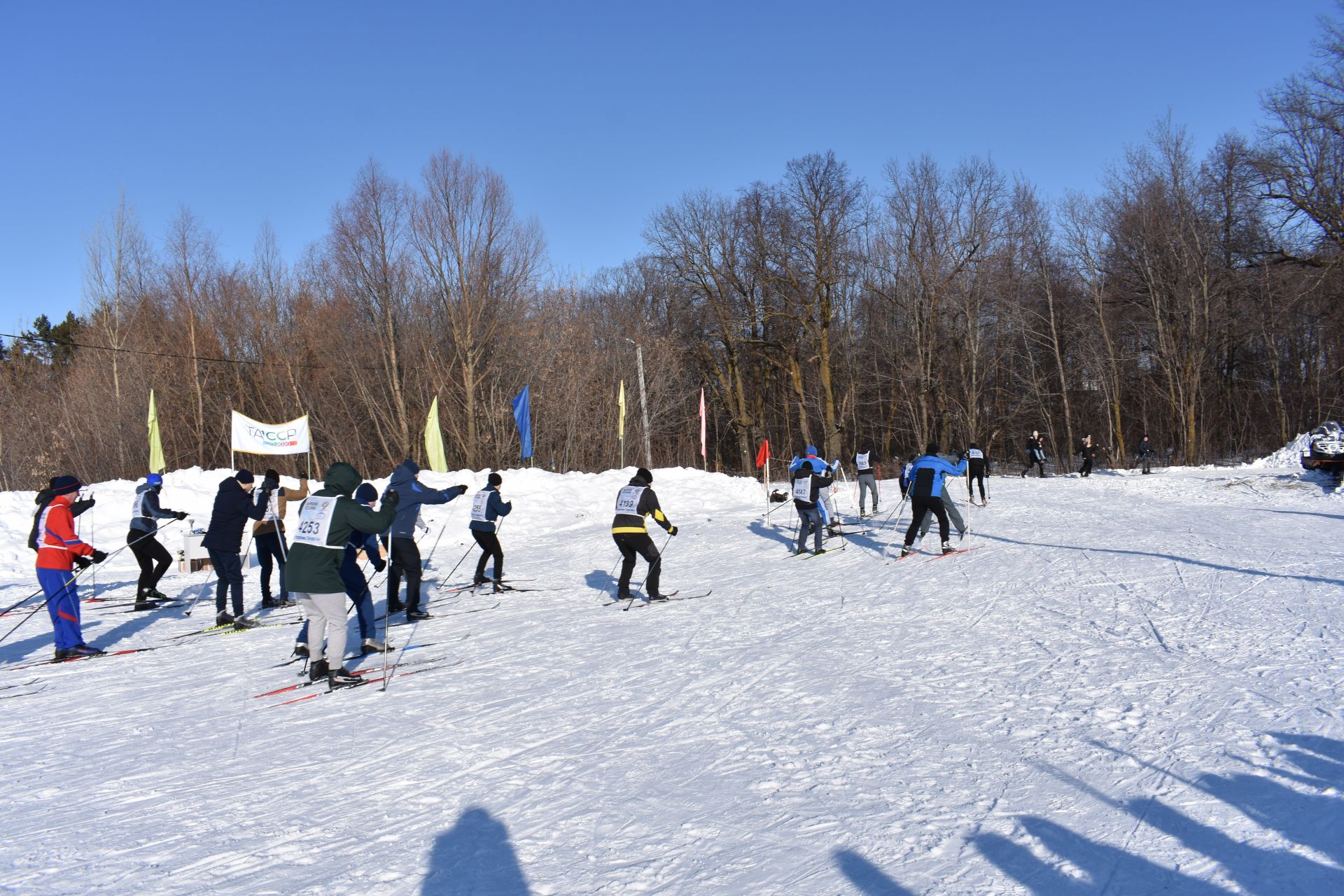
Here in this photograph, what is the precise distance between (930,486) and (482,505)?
7.12 m

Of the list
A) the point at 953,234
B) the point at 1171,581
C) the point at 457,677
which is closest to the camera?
the point at 457,677

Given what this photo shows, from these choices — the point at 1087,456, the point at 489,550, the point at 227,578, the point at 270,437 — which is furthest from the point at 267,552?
the point at 1087,456

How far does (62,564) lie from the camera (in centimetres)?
901

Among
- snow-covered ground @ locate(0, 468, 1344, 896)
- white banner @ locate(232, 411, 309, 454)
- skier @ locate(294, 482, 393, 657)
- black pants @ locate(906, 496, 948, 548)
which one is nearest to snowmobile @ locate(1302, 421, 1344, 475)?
snow-covered ground @ locate(0, 468, 1344, 896)

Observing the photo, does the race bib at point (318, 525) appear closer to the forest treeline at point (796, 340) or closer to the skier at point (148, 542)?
the skier at point (148, 542)

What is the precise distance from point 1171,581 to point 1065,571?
139 cm

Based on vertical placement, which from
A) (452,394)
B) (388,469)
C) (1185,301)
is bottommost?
(388,469)

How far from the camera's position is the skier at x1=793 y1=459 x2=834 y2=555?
14.3 metres

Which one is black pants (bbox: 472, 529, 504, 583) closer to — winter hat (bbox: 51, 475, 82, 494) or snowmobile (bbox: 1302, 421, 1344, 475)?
winter hat (bbox: 51, 475, 82, 494)

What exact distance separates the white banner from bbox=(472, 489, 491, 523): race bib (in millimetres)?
10257

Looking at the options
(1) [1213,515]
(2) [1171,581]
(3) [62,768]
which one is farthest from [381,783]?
(1) [1213,515]

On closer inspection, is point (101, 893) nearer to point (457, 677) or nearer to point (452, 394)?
point (457, 677)

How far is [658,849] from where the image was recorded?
402 centimetres

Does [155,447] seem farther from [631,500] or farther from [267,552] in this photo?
[631,500]
